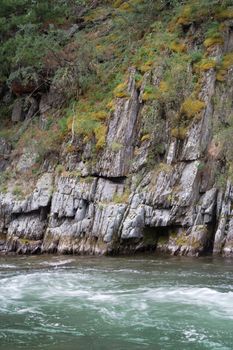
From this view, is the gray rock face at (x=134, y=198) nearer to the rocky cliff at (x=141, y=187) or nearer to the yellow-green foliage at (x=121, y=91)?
the rocky cliff at (x=141, y=187)

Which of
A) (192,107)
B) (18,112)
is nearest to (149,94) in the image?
(192,107)

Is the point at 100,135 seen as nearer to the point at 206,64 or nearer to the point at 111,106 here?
the point at 111,106

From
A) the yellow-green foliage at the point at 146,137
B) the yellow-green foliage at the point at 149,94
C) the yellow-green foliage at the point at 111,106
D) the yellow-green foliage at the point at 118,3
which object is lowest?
the yellow-green foliage at the point at 146,137

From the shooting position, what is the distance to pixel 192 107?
20.9m

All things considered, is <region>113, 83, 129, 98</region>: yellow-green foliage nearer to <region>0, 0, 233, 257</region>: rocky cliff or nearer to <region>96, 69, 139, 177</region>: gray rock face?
<region>0, 0, 233, 257</region>: rocky cliff

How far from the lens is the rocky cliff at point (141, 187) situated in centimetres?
1909

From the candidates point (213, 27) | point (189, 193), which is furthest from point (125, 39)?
point (189, 193)

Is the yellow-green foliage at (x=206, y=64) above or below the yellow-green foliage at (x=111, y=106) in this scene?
above

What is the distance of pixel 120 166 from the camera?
21.2 metres

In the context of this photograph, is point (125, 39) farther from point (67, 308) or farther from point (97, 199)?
point (67, 308)

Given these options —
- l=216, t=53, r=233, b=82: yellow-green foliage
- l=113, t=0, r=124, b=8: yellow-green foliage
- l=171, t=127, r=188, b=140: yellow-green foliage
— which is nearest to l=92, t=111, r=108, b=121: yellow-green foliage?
l=171, t=127, r=188, b=140: yellow-green foliage

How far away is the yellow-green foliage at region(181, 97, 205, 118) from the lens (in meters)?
20.8

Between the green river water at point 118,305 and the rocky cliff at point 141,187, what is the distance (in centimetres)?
203

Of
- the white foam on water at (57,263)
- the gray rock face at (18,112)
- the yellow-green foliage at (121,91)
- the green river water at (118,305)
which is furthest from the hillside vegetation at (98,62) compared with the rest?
the green river water at (118,305)
